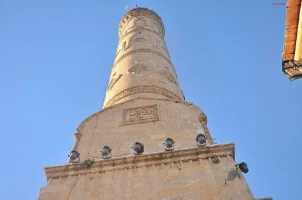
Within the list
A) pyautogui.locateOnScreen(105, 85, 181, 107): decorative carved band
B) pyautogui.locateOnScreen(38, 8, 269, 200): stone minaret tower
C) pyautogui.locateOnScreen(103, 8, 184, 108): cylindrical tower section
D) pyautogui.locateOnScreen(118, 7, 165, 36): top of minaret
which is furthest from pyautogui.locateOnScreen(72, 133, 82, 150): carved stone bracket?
pyautogui.locateOnScreen(118, 7, 165, 36): top of minaret

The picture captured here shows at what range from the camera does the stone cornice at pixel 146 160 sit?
6754 millimetres

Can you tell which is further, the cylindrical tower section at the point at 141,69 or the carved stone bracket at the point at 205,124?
the cylindrical tower section at the point at 141,69

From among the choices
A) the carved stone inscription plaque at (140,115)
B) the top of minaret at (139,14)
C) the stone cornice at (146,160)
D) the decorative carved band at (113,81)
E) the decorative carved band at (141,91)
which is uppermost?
the top of minaret at (139,14)

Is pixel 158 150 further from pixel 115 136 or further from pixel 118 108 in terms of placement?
pixel 118 108

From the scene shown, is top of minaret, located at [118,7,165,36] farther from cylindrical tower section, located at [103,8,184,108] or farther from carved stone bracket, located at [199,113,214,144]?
carved stone bracket, located at [199,113,214,144]

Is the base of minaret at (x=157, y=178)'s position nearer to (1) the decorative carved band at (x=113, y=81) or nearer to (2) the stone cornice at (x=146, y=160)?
(2) the stone cornice at (x=146, y=160)

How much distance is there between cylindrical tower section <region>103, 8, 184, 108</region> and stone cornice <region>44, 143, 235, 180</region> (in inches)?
123

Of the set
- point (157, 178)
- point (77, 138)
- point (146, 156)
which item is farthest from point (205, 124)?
point (77, 138)

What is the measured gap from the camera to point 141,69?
36.5ft

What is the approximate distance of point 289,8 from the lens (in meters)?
4.31

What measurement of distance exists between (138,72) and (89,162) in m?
4.49

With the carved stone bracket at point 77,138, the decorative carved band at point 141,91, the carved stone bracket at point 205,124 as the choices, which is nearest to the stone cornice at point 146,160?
the carved stone bracket at point 205,124

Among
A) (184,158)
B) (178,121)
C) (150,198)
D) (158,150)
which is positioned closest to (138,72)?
(178,121)

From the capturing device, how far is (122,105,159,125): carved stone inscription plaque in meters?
8.44
